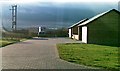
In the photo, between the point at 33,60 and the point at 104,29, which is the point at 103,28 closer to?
the point at 104,29

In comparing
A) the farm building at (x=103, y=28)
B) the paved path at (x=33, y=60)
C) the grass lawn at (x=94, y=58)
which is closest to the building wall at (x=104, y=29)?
the farm building at (x=103, y=28)

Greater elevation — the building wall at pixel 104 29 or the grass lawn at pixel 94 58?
the building wall at pixel 104 29

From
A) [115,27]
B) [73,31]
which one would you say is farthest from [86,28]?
[73,31]

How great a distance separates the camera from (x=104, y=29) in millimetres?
33906

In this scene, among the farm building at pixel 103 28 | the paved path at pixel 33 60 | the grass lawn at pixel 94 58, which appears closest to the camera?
the paved path at pixel 33 60

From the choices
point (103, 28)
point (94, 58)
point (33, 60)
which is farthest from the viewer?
point (103, 28)

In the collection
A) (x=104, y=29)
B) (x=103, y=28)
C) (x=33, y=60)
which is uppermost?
(x=103, y=28)

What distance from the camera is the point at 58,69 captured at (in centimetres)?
1071

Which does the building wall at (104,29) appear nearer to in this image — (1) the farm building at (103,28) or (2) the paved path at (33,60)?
(1) the farm building at (103,28)

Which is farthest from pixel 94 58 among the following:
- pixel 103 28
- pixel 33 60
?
pixel 103 28

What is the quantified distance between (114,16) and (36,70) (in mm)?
24771

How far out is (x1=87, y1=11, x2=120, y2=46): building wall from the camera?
33.6 meters

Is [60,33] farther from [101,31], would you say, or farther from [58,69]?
[58,69]

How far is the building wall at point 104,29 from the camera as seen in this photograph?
33.6 metres
